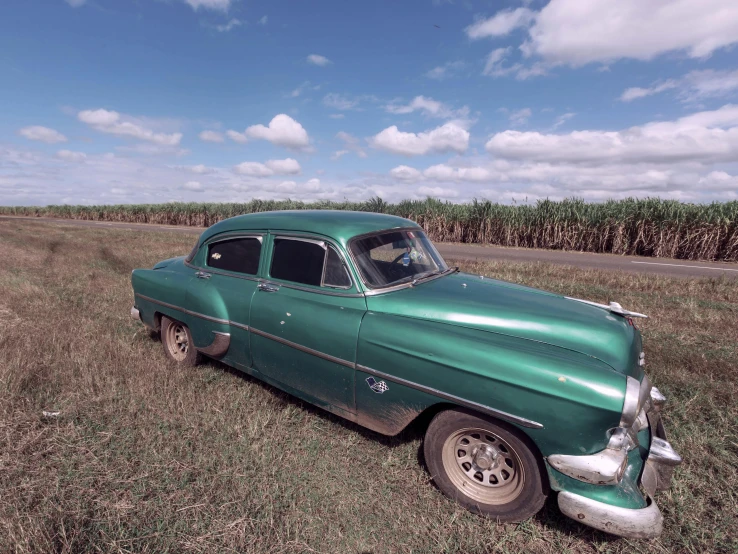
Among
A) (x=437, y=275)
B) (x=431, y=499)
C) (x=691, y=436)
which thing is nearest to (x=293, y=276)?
(x=437, y=275)

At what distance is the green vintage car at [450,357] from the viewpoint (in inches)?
78.1

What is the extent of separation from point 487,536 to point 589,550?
577 millimetres

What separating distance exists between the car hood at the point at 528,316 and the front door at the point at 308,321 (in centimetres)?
28

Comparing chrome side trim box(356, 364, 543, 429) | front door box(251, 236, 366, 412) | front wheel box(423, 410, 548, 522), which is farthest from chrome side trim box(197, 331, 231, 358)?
front wheel box(423, 410, 548, 522)

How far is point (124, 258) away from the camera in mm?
11859

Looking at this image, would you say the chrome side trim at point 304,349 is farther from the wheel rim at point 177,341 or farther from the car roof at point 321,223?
the wheel rim at point 177,341

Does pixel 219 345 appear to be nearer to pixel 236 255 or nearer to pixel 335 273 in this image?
pixel 236 255

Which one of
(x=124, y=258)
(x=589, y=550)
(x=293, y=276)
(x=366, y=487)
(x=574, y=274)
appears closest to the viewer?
(x=589, y=550)

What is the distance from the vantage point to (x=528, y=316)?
2.59m

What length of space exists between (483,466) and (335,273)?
1.68 m

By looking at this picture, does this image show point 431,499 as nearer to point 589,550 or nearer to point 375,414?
point 375,414

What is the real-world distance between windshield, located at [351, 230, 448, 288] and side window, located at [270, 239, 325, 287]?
335mm

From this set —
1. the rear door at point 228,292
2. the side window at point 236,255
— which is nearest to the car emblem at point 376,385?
the rear door at point 228,292

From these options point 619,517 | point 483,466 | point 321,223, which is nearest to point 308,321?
point 321,223
